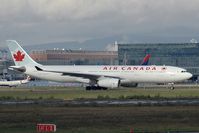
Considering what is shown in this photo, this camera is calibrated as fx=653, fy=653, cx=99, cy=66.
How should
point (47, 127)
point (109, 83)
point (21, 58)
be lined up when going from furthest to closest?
point (21, 58) < point (109, 83) < point (47, 127)

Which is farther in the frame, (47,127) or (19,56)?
(19,56)

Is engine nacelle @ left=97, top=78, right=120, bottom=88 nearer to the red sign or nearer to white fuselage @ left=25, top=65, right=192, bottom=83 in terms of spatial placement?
white fuselage @ left=25, top=65, right=192, bottom=83

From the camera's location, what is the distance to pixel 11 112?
52281 mm

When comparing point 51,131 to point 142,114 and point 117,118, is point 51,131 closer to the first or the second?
point 117,118

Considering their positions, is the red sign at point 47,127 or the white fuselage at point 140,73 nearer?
the red sign at point 47,127

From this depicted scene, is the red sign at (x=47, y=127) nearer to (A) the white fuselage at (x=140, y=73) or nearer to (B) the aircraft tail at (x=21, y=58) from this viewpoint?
(A) the white fuselage at (x=140, y=73)

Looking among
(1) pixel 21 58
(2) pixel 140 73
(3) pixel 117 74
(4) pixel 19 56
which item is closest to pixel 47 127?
(2) pixel 140 73

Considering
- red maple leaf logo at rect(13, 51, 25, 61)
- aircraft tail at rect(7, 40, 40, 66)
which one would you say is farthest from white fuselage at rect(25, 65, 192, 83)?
red maple leaf logo at rect(13, 51, 25, 61)

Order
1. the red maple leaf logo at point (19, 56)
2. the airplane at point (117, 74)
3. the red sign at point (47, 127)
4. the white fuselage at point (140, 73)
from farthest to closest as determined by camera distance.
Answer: the red maple leaf logo at point (19, 56) < the white fuselage at point (140, 73) < the airplane at point (117, 74) < the red sign at point (47, 127)

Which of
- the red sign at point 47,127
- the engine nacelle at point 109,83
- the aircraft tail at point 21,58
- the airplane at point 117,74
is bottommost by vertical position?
the red sign at point 47,127

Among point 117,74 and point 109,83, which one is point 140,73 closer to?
point 117,74

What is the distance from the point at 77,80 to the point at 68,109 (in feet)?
170

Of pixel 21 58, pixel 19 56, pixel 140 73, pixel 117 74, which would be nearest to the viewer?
pixel 140 73

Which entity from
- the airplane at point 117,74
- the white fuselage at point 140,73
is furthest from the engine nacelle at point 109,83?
the white fuselage at point 140,73
